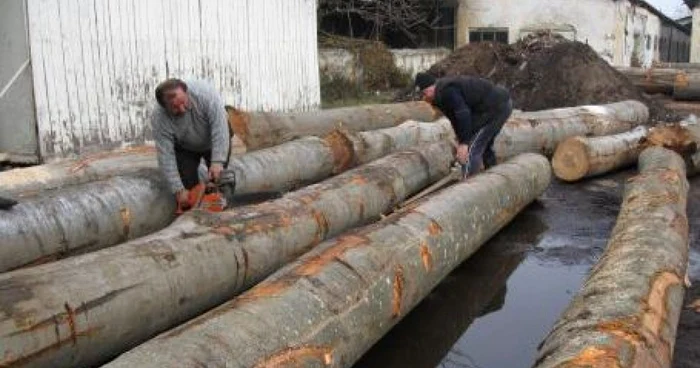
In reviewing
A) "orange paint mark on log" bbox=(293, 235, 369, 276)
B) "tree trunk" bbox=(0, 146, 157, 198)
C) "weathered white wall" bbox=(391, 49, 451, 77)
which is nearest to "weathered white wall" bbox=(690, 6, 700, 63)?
"weathered white wall" bbox=(391, 49, 451, 77)

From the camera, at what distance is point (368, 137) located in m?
8.82

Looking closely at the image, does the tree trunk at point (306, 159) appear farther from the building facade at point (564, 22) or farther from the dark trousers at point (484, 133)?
the building facade at point (564, 22)

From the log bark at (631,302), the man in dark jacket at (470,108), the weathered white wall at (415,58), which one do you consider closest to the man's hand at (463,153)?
the man in dark jacket at (470,108)

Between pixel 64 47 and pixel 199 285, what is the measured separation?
5720mm

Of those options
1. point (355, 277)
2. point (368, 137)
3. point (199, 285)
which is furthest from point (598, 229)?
point (199, 285)

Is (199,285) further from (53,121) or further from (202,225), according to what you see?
(53,121)

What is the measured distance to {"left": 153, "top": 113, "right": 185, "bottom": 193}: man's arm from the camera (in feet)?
18.6

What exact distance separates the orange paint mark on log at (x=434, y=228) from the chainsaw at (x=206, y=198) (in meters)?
1.57

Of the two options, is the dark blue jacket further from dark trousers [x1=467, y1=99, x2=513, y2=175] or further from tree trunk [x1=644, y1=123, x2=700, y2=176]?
tree trunk [x1=644, y1=123, x2=700, y2=176]

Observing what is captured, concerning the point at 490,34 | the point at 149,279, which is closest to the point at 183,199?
the point at 149,279

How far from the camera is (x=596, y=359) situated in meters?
3.36

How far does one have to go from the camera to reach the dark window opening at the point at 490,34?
24.2 meters

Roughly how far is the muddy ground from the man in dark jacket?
2.88ft

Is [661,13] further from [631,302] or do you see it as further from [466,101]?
[631,302]
